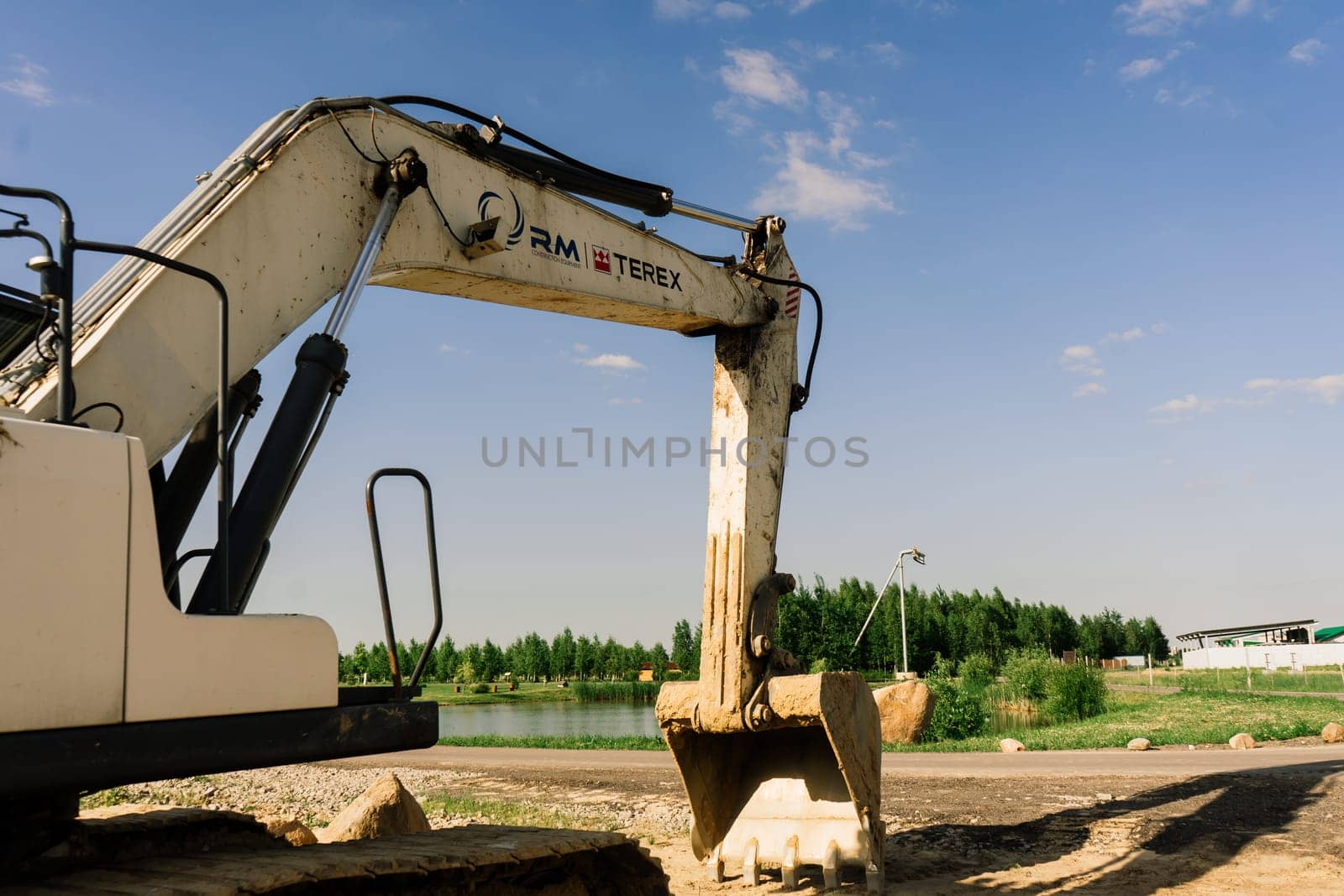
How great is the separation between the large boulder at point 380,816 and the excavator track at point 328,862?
14.0ft

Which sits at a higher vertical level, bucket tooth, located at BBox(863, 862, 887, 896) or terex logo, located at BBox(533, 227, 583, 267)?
→ terex logo, located at BBox(533, 227, 583, 267)

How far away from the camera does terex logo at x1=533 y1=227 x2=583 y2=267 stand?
6.51m

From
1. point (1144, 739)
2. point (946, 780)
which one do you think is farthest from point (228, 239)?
point (1144, 739)

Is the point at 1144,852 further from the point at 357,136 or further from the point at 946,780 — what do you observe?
the point at 357,136

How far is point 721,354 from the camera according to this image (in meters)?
8.37

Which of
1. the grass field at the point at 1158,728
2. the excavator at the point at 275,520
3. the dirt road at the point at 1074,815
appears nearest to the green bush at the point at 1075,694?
the grass field at the point at 1158,728

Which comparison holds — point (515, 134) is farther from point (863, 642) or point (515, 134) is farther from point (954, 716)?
point (863, 642)

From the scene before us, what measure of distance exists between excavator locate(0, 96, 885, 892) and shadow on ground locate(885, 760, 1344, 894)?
3.95 ft

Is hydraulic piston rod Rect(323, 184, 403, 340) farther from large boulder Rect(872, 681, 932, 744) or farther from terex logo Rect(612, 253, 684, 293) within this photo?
large boulder Rect(872, 681, 932, 744)

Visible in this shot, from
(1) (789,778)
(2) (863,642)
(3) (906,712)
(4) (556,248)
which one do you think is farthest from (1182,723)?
(2) (863,642)

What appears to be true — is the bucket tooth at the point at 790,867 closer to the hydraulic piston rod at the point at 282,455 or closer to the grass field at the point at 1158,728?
the hydraulic piston rod at the point at 282,455

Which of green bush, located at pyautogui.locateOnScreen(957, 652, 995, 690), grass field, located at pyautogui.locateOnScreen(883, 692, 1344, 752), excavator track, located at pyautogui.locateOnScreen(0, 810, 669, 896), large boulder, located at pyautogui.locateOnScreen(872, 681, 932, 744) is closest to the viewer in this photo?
excavator track, located at pyautogui.locateOnScreen(0, 810, 669, 896)

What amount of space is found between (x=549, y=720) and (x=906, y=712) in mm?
19984

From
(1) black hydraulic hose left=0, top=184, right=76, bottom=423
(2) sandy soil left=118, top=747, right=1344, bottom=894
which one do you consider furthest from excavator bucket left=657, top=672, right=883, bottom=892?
(1) black hydraulic hose left=0, top=184, right=76, bottom=423
